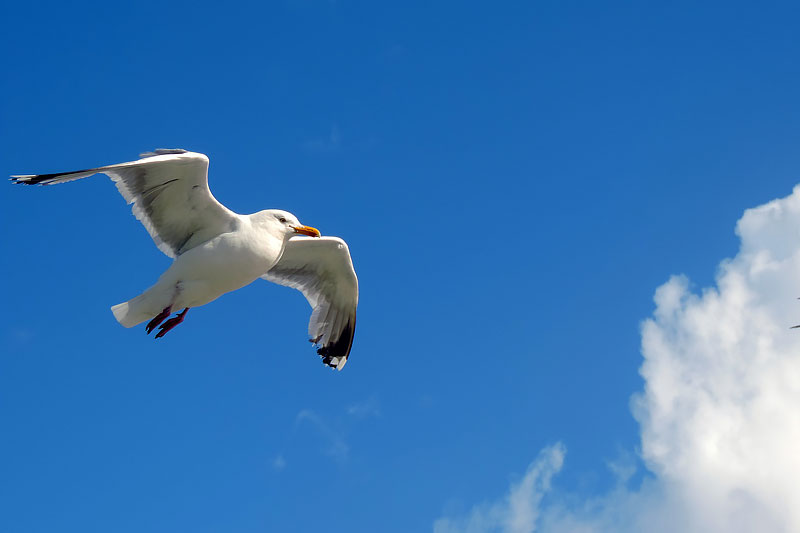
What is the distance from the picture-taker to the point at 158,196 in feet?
38.2

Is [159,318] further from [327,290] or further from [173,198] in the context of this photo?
[327,290]

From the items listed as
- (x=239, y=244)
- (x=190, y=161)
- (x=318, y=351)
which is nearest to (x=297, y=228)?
(x=239, y=244)

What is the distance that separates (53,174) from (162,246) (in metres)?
2.15

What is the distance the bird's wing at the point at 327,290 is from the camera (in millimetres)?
13836

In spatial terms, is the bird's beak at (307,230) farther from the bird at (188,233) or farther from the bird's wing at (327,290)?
the bird's wing at (327,290)

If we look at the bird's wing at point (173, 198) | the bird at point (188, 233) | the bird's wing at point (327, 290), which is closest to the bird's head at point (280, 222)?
the bird at point (188, 233)

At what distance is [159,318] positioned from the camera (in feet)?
38.5

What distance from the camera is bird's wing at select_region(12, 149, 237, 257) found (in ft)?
36.8

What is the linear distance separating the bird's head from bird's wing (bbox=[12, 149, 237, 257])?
1.39 ft

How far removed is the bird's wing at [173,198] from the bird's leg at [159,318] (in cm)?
91

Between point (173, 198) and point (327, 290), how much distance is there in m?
3.46

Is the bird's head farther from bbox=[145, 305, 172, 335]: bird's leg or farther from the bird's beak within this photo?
bbox=[145, 305, 172, 335]: bird's leg

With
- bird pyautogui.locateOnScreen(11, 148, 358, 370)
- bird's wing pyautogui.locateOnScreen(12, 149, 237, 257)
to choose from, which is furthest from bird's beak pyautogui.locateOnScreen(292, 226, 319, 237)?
bird's wing pyautogui.locateOnScreen(12, 149, 237, 257)

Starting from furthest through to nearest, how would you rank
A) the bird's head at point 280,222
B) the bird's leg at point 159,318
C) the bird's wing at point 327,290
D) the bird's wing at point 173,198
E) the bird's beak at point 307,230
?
1. the bird's wing at point 327,290
2. the bird's beak at point 307,230
3. the bird's head at point 280,222
4. the bird's leg at point 159,318
5. the bird's wing at point 173,198
